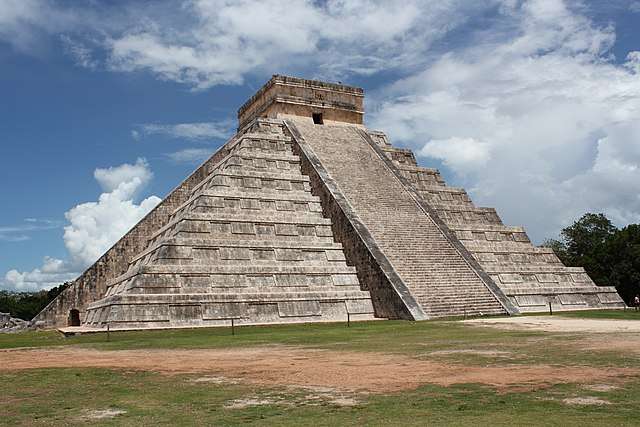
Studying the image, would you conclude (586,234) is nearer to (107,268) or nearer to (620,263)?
(620,263)

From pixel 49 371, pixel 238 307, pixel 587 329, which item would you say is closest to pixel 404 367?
pixel 49 371

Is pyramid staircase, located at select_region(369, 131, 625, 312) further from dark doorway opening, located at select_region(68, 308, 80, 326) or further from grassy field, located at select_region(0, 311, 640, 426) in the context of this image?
dark doorway opening, located at select_region(68, 308, 80, 326)

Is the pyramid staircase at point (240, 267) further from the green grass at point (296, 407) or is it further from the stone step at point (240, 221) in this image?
the green grass at point (296, 407)

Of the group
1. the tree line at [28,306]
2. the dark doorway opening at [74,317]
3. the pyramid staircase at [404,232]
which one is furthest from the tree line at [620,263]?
the tree line at [28,306]

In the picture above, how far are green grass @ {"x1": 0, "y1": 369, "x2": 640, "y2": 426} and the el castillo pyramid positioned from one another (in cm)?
1129

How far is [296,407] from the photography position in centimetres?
717

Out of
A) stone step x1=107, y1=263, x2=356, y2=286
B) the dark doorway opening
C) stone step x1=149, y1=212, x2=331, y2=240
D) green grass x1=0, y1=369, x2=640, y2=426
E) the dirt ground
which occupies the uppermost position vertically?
stone step x1=149, y1=212, x2=331, y2=240

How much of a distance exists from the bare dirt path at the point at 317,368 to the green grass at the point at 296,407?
0.55m

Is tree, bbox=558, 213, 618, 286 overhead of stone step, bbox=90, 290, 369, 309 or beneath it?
overhead

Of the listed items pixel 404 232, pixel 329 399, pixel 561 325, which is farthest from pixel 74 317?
pixel 329 399

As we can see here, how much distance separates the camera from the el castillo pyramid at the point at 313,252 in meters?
20.8

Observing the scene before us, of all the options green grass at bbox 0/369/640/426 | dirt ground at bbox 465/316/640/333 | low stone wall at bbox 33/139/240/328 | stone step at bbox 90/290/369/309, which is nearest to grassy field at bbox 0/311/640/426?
green grass at bbox 0/369/640/426

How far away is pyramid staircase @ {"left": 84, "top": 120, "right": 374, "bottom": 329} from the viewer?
1998 centimetres

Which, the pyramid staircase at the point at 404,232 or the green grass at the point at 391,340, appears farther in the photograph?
the pyramid staircase at the point at 404,232
